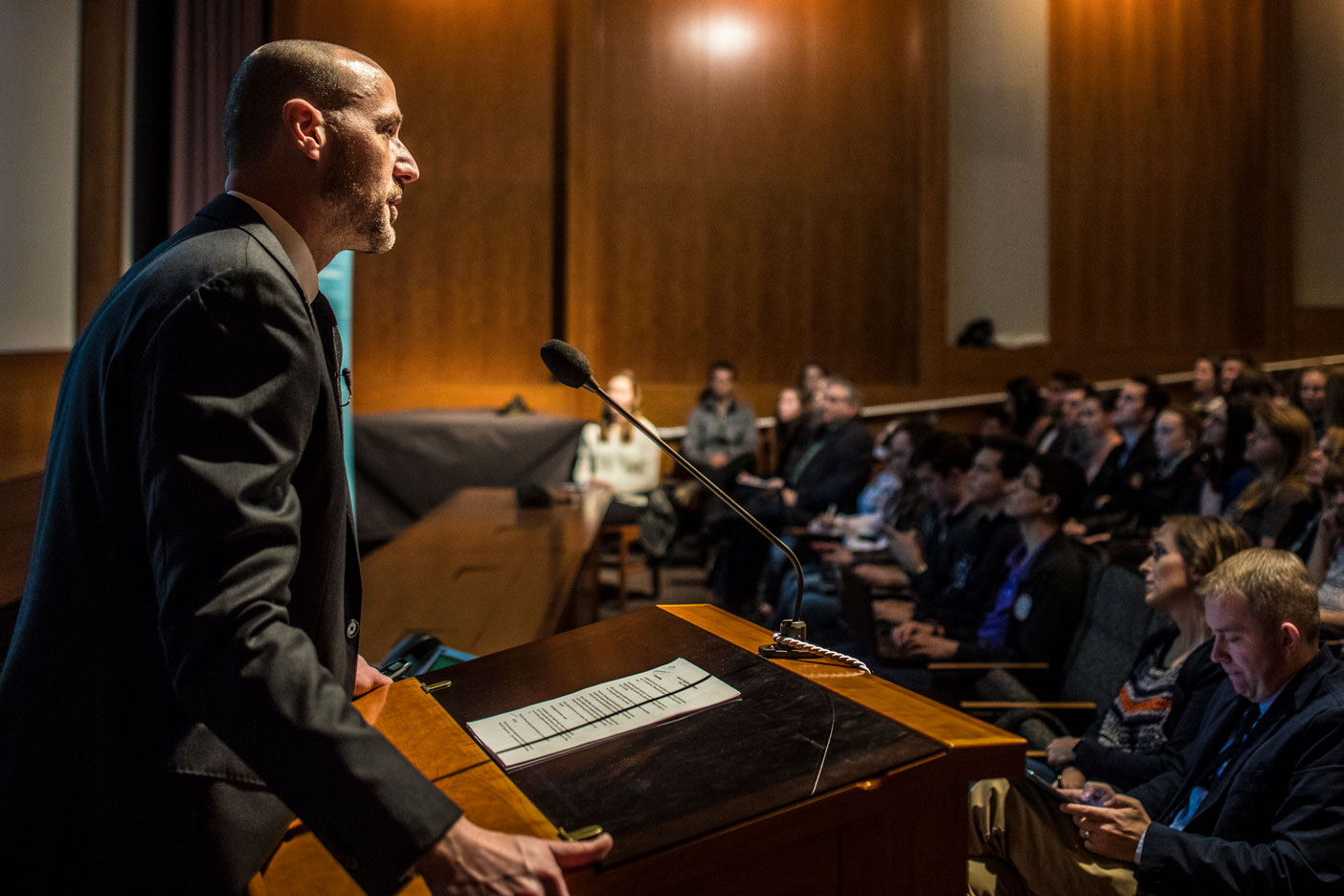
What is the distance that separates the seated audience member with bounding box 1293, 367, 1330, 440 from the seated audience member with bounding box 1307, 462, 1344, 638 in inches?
82.8

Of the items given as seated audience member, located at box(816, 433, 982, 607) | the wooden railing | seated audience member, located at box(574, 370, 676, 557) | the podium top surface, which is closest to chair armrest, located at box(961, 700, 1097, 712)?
seated audience member, located at box(816, 433, 982, 607)

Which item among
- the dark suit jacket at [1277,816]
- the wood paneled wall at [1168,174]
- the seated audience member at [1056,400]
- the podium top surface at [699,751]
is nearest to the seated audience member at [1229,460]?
the seated audience member at [1056,400]

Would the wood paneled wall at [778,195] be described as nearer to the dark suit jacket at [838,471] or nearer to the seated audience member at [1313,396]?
the dark suit jacket at [838,471]

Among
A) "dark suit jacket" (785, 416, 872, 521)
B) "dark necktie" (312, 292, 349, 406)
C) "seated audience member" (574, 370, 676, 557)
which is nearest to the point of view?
"dark necktie" (312, 292, 349, 406)

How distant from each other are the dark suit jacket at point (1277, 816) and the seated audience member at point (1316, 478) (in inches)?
62.6

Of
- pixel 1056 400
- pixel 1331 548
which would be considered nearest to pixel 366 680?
pixel 1331 548

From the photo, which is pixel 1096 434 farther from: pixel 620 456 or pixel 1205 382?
pixel 620 456

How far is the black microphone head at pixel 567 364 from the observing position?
4.20ft

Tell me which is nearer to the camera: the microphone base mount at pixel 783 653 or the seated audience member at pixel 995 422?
the microphone base mount at pixel 783 653

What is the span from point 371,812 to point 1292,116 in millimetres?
9285

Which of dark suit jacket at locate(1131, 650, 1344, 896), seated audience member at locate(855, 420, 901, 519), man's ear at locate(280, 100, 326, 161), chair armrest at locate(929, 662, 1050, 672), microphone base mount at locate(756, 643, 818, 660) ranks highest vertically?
man's ear at locate(280, 100, 326, 161)

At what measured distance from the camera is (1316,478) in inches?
129

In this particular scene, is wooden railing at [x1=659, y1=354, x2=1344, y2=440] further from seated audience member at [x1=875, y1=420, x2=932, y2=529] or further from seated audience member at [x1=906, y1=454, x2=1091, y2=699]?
seated audience member at [x1=906, y1=454, x2=1091, y2=699]

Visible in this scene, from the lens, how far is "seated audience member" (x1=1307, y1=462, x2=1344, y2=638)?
2.64 m
